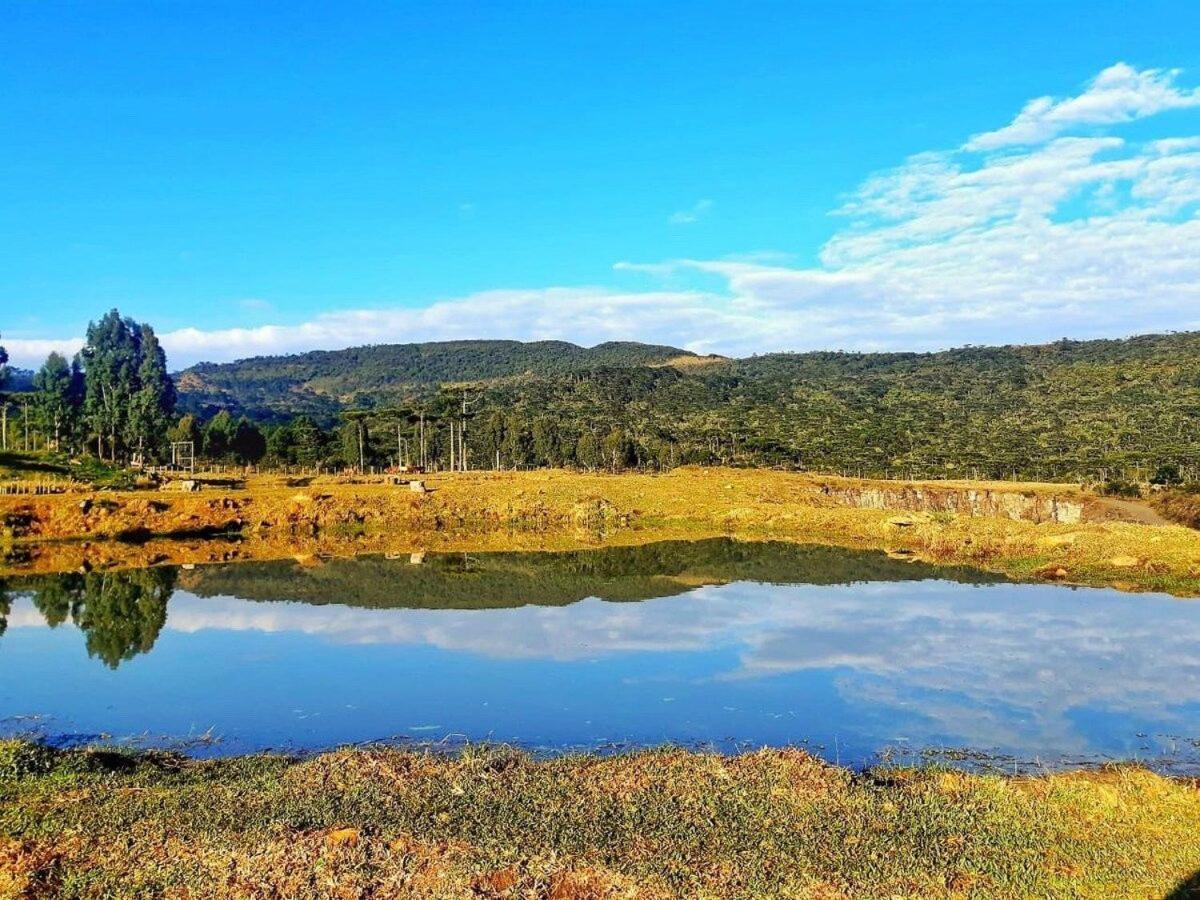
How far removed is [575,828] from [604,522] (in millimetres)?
42757

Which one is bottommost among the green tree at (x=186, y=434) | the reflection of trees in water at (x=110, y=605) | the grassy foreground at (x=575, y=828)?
the reflection of trees in water at (x=110, y=605)

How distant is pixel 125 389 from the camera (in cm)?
9125

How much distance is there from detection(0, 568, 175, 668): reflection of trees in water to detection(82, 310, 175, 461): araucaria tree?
53775 mm

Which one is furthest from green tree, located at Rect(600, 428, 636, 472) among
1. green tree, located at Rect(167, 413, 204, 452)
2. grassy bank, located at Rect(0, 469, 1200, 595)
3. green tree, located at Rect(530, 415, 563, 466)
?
green tree, located at Rect(167, 413, 204, 452)

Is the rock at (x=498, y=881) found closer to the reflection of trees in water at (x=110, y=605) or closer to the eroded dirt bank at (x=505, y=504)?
the reflection of trees in water at (x=110, y=605)

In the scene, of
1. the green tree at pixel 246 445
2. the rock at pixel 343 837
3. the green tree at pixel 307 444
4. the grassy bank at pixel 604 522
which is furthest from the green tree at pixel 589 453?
the rock at pixel 343 837

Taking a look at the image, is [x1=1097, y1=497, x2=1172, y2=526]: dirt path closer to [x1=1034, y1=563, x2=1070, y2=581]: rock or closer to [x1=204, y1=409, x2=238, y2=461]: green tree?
[x1=1034, y1=563, x2=1070, y2=581]: rock

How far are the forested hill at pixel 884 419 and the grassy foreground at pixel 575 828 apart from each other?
80.4m

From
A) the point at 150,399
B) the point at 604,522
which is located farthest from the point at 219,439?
the point at 604,522

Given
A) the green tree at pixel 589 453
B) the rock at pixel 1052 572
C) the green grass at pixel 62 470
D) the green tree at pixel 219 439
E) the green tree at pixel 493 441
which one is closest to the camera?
the rock at pixel 1052 572

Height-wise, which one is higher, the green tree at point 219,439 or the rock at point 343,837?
the green tree at point 219,439

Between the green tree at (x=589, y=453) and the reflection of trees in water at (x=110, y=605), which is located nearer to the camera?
the reflection of trees in water at (x=110, y=605)

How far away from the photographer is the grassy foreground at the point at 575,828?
32.9 feet

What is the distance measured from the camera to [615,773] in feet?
45.0
